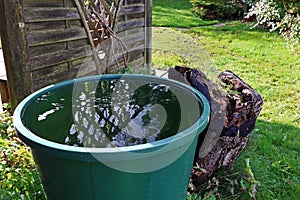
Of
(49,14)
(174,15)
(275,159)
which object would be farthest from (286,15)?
(174,15)

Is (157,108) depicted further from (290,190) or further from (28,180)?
(290,190)

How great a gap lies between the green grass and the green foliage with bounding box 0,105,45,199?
646 cm

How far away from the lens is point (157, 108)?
5.38 feet

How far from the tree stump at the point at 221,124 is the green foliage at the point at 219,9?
24.4 feet

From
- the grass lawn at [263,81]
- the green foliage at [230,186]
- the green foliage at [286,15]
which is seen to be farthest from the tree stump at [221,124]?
the green foliage at [286,15]

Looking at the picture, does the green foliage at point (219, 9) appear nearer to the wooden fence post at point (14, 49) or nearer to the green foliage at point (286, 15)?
the green foliage at point (286, 15)

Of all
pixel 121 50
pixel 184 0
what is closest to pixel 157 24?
pixel 121 50

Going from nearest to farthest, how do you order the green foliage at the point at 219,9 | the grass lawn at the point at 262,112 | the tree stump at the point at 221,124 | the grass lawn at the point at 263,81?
the grass lawn at the point at 262,112
the tree stump at the point at 221,124
the grass lawn at the point at 263,81
the green foliage at the point at 219,9

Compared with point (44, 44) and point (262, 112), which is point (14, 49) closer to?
point (44, 44)

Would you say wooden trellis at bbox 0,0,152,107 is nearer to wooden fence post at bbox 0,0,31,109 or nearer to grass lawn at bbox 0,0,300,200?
wooden fence post at bbox 0,0,31,109

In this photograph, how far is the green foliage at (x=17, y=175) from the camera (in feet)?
5.31

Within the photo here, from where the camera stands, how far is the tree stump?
195 centimetres

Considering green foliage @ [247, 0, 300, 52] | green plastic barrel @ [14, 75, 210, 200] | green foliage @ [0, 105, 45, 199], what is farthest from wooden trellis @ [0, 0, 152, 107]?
green foliage @ [247, 0, 300, 52]

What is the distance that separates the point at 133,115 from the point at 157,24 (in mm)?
6613
